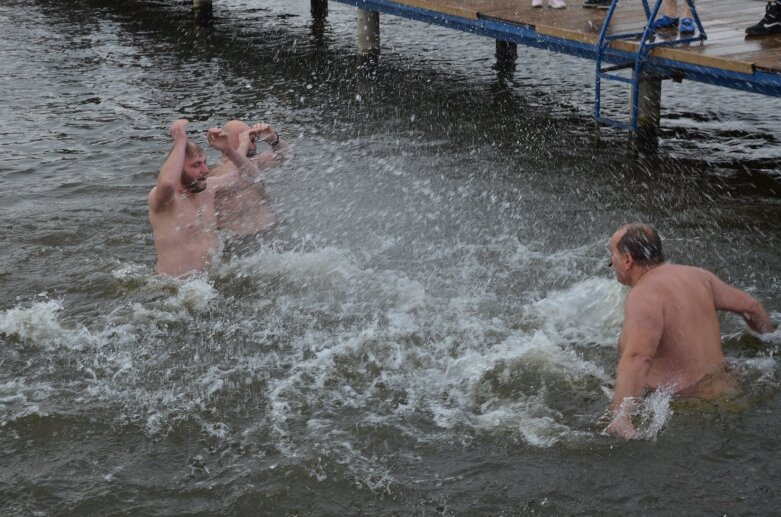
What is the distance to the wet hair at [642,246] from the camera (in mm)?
5324

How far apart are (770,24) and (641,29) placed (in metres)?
1.37

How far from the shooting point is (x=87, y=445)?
553 cm

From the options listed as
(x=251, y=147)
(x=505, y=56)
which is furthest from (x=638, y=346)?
(x=505, y=56)

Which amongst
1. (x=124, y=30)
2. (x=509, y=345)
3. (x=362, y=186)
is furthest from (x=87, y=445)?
(x=124, y=30)

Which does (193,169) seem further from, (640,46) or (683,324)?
(640,46)

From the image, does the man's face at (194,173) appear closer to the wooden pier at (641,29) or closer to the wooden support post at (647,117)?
the wooden pier at (641,29)

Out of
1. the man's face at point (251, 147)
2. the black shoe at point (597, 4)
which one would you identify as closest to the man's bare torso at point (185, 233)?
the man's face at point (251, 147)

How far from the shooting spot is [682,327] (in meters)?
5.14

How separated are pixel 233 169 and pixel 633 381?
13.8ft

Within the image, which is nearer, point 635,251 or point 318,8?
point 635,251

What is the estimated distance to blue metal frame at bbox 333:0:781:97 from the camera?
28.9 ft

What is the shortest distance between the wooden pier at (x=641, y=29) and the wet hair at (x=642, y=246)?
4.01 metres

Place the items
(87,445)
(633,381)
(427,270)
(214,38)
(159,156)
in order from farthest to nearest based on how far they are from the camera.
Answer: (214,38), (159,156), (427,270), (87,445), (633,381)

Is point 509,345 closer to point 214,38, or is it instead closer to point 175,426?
point 175,426
